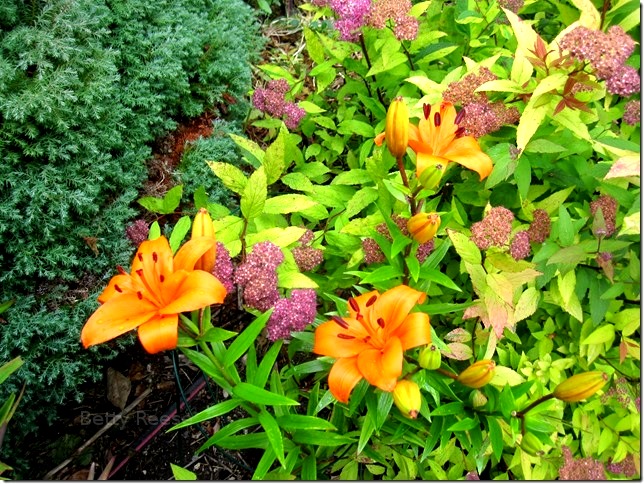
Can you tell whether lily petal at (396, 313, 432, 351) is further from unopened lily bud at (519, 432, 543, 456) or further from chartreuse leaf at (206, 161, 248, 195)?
chartreuse leaf at (206, 161, 248, 195)

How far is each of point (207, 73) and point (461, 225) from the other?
1212 mm

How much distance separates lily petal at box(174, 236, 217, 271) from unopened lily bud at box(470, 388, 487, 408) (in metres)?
0.77

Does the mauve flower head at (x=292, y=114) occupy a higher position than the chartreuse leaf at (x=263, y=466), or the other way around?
the mauve flower head at (x=292, y=114)

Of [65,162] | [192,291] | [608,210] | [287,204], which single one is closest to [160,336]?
[192,291]

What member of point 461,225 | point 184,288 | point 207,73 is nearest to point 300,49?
point 207,73

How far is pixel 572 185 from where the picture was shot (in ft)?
5.68

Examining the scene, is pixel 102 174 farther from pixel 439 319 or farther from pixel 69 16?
pixel 439 319

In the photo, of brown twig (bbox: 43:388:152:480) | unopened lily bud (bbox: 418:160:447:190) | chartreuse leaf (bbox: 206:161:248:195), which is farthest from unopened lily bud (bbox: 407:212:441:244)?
brown twig (bbox: 43:388:152:480)

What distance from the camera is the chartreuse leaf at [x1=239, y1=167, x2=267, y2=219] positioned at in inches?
62.8

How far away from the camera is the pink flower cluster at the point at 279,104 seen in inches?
80.0

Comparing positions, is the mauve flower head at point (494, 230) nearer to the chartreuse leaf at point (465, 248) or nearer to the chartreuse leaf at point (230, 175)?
the chartreuse leaf at point (465, 248)

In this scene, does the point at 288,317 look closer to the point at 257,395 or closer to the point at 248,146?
the point at 257,395

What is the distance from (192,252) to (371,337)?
1.39 ft

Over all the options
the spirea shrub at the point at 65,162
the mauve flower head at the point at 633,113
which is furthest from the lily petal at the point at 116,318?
the mauve flower head at the point at 633,113
